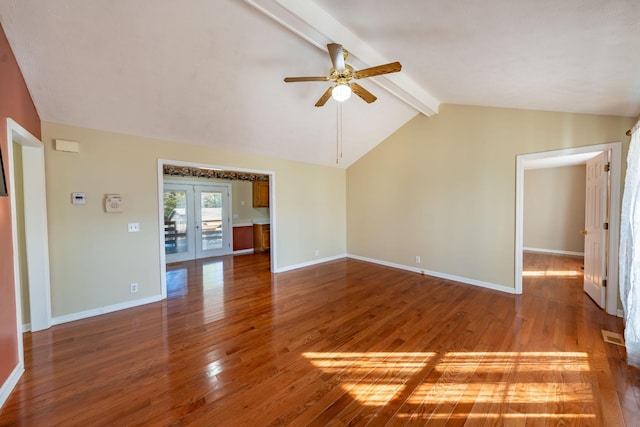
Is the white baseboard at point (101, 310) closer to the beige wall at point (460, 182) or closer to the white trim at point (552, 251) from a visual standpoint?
the beige wall at point (460, 182)

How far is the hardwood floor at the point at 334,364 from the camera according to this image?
168 centimetres

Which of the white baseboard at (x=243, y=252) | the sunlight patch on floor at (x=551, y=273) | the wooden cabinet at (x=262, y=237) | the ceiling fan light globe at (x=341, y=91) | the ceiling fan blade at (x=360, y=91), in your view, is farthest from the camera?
the wooden cabinet at (x=262, y=237)

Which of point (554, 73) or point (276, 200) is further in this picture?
point (276, 200)

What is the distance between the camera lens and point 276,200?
5.08 m

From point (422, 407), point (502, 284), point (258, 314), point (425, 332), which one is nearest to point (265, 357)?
point (258, 314)

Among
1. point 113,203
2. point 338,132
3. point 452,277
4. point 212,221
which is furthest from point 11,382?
point 452,277

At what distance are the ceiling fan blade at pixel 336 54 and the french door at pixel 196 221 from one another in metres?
5.50

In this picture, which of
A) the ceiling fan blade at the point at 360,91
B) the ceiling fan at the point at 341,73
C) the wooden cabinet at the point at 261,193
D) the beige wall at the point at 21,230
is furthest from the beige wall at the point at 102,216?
the wooden cabinet at the point at 261,193

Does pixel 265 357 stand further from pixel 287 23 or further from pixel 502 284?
pixel 502 284

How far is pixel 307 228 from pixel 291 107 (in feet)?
9.08

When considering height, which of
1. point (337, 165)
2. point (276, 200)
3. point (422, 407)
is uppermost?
point (337, 165)

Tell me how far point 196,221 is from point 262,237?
189 centimetres

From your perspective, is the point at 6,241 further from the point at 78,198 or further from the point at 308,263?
the point at 308,263

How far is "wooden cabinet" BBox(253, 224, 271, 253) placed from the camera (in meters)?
7.52
